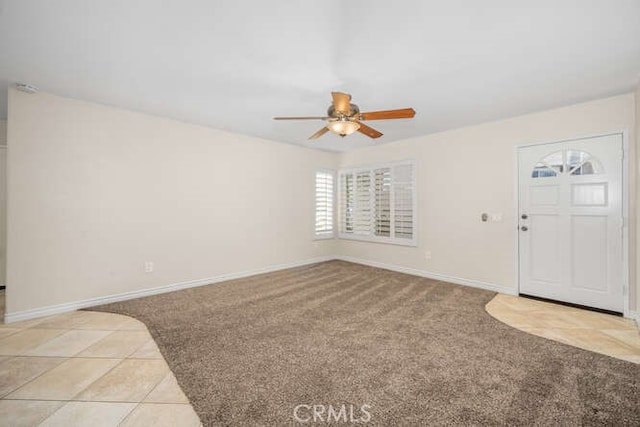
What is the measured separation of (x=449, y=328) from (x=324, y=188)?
3.72 m

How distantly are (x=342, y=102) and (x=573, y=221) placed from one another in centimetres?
311

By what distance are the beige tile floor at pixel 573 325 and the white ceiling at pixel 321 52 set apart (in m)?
2.39

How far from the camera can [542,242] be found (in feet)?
11.0

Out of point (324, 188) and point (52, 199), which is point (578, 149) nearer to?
point (324, 188)

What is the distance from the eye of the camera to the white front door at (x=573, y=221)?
2910 mm

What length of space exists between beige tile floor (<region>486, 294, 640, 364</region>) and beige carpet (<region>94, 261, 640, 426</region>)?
0.53 feet

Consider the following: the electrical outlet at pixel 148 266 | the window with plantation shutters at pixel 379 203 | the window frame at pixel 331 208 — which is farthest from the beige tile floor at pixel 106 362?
the window frame at pixel 331 208

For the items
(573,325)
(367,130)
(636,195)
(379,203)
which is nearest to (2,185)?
(367,130)

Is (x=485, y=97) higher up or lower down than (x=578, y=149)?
higher up

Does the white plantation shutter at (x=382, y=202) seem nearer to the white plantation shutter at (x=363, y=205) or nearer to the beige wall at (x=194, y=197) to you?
the white plantation shutter at (x=363, y=205)

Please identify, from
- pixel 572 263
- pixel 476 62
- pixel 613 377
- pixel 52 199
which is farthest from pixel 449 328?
pixel 52 199

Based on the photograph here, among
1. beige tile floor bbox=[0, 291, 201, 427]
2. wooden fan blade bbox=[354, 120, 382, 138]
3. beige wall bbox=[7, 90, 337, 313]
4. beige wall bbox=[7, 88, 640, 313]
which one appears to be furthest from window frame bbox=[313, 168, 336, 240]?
beige tile floor bbox=[0, 291, 201, 427]

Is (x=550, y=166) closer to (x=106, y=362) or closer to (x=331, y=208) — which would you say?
(x=331, y=208)

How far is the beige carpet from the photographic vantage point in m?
1.53
